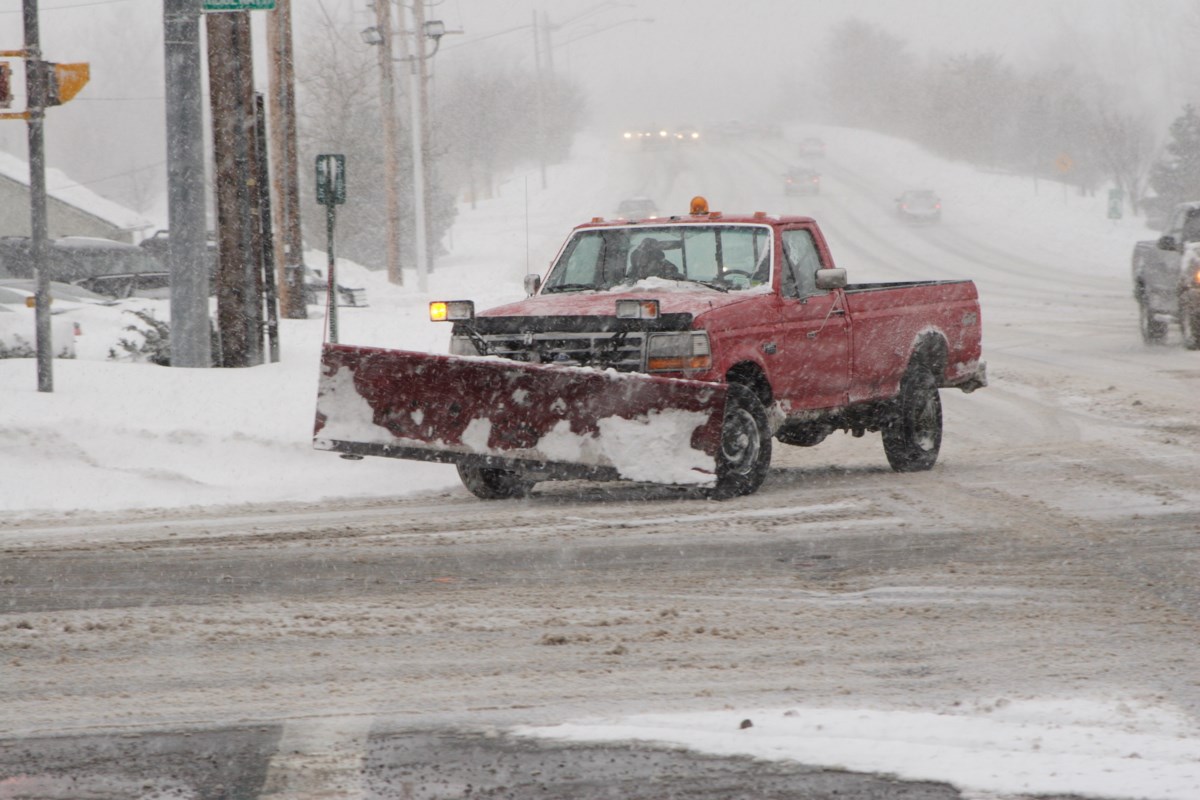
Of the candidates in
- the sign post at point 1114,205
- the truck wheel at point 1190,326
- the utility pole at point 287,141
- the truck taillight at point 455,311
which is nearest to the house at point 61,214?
the utility pole at point 287,141

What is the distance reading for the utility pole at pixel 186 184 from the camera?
12.2 metres

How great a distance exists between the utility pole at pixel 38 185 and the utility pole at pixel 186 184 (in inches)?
45.7

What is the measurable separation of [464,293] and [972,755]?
1116 inches

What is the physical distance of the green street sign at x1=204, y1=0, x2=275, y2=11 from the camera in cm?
1137

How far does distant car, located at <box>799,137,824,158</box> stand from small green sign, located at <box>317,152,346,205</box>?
66216mm

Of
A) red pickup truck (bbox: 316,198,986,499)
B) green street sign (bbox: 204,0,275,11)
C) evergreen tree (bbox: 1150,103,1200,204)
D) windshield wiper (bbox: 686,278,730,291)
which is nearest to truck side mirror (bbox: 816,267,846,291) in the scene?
red pickup truck (bbox: 316,198,986,499)

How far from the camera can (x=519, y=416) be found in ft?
28.2

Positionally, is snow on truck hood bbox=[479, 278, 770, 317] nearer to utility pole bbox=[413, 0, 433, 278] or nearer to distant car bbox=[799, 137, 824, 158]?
utility pole bbox=[413, 0, 433, 278]

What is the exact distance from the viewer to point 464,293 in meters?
32.2

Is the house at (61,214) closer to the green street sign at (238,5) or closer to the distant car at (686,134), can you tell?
the green street sign at (238,5)

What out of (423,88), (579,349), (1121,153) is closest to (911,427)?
(579,349)

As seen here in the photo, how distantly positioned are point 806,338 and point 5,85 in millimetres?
5938

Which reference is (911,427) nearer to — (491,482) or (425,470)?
(491,482)

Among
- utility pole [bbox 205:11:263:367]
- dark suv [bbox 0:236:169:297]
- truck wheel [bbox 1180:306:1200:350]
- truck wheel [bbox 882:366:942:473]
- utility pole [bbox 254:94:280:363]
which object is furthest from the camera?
dark suv [bbox 0:236:169:297]
